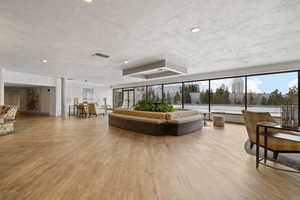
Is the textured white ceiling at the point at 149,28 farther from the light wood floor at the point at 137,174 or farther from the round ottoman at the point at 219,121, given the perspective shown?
the round ottoman at the point at 219,121

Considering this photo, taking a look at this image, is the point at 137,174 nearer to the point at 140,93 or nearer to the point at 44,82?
the point at 44,82

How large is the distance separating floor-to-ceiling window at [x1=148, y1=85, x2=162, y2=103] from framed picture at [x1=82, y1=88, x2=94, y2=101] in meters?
5.27

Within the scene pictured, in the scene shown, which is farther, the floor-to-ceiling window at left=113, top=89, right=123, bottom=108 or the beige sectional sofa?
the floor-to-ceiling window at left=113, top=89, right=123, bottom=108

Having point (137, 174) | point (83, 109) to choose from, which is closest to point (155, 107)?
point (137, 174)

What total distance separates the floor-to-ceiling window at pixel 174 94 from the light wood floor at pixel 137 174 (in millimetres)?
5989

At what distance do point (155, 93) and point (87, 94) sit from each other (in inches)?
234

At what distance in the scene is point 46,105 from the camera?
9.79 m

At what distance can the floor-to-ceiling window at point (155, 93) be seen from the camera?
33.3 feet

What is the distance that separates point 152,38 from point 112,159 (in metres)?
2.85

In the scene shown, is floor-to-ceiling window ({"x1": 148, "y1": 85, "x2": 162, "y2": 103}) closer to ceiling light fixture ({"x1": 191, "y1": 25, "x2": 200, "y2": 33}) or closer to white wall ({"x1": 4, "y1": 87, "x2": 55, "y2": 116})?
white wall ({"x1": 4, "y1": 87, "x2": 55, "y2": 116})

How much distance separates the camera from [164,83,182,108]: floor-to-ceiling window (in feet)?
30.1

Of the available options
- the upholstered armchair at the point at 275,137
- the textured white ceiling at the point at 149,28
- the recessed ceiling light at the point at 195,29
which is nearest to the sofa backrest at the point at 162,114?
the textured white ceiling at the point at 149,28

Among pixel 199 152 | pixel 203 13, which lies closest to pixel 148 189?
pixel 199 152

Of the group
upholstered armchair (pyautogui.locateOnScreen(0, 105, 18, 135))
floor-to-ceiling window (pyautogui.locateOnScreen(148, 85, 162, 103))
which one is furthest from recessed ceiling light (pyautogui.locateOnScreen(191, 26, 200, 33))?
floor-to-ceiling window (pyautogui.locateOnScreen(148, 85, 162, 103))
